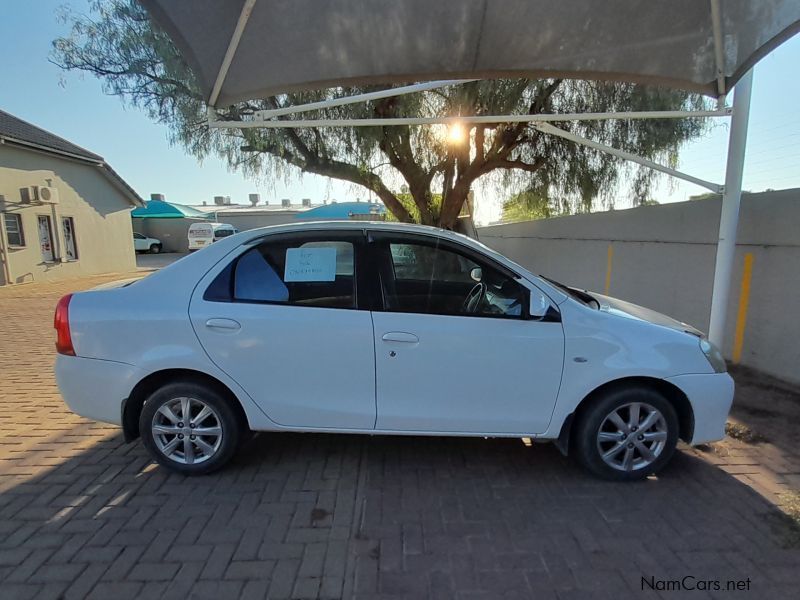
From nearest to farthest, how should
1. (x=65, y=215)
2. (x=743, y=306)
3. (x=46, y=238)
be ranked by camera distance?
1. (x=743, y=306)
2. (x=46, y=238)
3. (x=65, y=215)

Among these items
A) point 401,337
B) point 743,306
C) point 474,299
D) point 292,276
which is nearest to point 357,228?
point 292,276

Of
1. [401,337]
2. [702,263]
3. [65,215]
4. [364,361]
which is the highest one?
[65,215]

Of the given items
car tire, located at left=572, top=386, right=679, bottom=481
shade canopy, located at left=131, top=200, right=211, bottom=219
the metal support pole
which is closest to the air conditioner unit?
car tire, located at left=572, top=386, right=679, bottom=481

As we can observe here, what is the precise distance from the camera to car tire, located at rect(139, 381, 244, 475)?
2.98 meters

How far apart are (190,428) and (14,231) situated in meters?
15.5

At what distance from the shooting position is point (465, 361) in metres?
2.91

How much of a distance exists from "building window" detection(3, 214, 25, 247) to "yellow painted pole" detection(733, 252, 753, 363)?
59.6 feet

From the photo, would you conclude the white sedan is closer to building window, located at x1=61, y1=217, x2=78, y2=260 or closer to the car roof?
the car roof

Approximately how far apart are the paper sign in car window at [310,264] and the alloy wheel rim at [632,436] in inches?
84.1

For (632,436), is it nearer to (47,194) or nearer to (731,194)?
(731,194)

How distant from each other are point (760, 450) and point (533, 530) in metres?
2.27

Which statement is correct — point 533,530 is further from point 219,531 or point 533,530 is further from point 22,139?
point 22,139

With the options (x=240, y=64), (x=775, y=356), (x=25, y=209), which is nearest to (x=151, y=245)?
(x=25, y=209)

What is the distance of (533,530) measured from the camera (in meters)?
2.56
